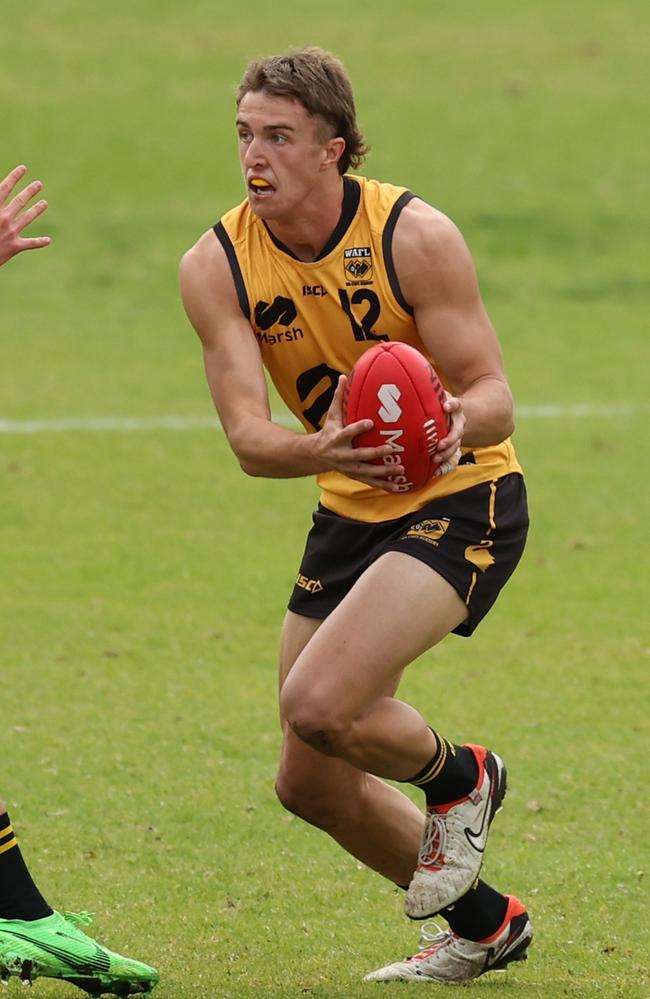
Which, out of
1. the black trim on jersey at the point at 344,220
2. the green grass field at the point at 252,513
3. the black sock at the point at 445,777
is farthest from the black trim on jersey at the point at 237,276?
the green grass field at the point at 252,513

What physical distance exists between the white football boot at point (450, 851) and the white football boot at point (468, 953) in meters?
0.33

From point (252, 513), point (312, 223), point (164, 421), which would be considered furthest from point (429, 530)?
point (164, 421)

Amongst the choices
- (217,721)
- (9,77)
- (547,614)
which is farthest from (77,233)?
(217,721)

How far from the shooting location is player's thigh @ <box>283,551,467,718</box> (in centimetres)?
507

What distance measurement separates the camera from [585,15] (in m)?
26.4

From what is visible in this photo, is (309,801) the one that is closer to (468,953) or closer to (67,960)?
(468,953)

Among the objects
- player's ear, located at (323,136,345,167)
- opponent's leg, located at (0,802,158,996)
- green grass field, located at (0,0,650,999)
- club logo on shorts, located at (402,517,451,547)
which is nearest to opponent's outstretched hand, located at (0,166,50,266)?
player's ear, located at (323,136,345,167)

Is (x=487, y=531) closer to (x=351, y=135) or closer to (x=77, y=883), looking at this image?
(x=351, y=135)

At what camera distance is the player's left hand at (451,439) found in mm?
4996

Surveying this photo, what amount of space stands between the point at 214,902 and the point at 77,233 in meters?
15.1

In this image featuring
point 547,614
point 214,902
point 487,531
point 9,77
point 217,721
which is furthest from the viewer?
point 9,77

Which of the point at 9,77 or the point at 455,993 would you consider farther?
the point at 9,77

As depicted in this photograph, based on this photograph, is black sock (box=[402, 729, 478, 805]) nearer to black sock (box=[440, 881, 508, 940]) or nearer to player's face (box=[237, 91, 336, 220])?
black sock (box=[440, 881, 508, 940])

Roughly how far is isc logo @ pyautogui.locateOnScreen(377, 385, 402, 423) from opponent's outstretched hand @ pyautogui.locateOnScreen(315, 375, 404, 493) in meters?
0.06
